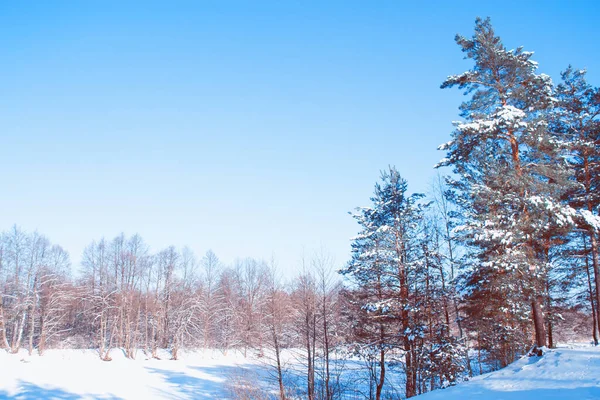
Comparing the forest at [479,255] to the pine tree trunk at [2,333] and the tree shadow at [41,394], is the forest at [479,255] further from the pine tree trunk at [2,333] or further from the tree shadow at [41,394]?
the pine tree trunk at [2,333]

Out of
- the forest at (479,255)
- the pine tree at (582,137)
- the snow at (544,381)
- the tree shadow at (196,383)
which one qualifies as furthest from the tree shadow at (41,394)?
the pine tree at (582,137)

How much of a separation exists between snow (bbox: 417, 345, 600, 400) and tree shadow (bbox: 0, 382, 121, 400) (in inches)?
735

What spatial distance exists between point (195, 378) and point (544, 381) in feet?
79.5

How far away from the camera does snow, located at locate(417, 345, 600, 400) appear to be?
6836 millimetres

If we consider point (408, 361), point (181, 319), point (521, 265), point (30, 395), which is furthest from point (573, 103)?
point (181, 319)

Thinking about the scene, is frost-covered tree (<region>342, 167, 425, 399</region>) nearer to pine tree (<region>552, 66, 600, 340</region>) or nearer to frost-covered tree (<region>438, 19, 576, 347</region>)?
frost-covered tree (<region>438, 19, 576, 347</region>)

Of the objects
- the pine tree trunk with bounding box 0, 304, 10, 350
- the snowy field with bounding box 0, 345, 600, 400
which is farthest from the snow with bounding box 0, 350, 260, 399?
the pine tree trunk with bounding box 0, 304, 10, 350

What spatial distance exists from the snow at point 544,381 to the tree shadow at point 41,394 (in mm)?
18671

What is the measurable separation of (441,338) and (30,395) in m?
21.2

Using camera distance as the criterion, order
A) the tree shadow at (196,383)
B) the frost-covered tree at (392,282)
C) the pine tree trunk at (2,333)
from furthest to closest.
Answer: the pine tree trunk at (2,333), the tree shadow at (196,383), the frost-covered tree at (392,282)

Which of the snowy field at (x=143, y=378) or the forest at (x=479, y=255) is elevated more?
the forest at (x=479, y=255)

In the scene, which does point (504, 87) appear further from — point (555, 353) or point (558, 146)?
point (555, 353)

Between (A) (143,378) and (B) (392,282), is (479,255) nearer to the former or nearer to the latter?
(B) (392,282)

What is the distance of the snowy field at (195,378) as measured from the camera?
7.68 metres
